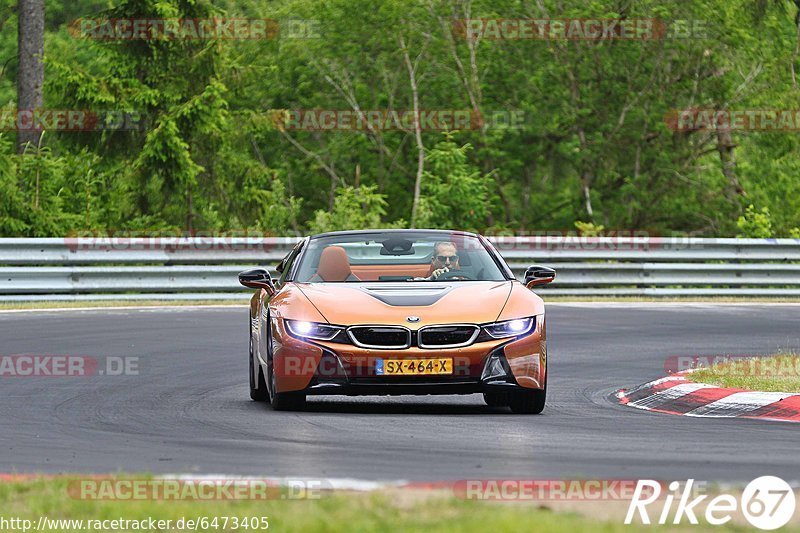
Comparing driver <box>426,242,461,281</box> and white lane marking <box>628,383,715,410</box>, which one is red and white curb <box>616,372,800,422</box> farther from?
driver <box>426,242,461,281</box>

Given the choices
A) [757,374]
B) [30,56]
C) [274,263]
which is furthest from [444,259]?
[30,56]

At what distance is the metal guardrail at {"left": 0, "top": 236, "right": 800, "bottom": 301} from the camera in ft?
83.1

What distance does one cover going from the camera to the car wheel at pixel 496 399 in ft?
41.0

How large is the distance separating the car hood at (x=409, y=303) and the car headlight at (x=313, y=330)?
0.20 feet

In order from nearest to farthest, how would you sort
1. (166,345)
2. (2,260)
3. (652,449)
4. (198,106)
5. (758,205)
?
(652,449), (166,345), (2,260), (198,106), (758,205)

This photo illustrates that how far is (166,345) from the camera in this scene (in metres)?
18.1

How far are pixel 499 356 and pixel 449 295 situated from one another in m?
0.63

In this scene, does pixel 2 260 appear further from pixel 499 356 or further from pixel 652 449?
pixel 652 449

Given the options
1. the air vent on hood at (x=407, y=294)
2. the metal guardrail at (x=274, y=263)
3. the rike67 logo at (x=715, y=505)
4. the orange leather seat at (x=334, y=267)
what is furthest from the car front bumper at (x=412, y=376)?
the metal guardrail at (x=274, y=263)

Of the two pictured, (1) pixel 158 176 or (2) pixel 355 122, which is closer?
(1) pixel 158 176

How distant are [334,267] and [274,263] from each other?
14.5m

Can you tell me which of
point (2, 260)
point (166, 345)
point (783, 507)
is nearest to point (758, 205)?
point (2, 260)

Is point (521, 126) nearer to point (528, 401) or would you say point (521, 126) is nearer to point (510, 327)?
point (528, 401)

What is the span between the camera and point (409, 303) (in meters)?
11.6
